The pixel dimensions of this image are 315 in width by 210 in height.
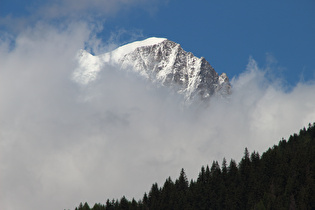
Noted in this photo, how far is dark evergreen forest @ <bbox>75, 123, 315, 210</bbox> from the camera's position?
153 meters

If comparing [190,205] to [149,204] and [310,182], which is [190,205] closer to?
[149,204]

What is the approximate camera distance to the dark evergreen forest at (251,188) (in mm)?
153375

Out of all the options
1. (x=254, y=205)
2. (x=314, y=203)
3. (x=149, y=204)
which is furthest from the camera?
(x=149, y=204)

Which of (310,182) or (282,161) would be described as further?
(282,161)

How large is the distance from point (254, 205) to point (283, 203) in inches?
372

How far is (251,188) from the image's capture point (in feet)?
547

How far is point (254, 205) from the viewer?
158 metres

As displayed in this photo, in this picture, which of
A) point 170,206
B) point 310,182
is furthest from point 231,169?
point 310,182

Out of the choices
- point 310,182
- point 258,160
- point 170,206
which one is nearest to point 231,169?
point 258,160

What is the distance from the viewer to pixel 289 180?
159 metres

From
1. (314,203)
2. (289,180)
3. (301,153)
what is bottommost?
(314,203)

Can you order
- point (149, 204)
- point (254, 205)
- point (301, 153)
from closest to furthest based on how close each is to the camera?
1. point (254, 205)
2. point (301, 153)
3. point (149, 204)

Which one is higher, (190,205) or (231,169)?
(231,169)

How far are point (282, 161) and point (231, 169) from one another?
18081 millimetres
